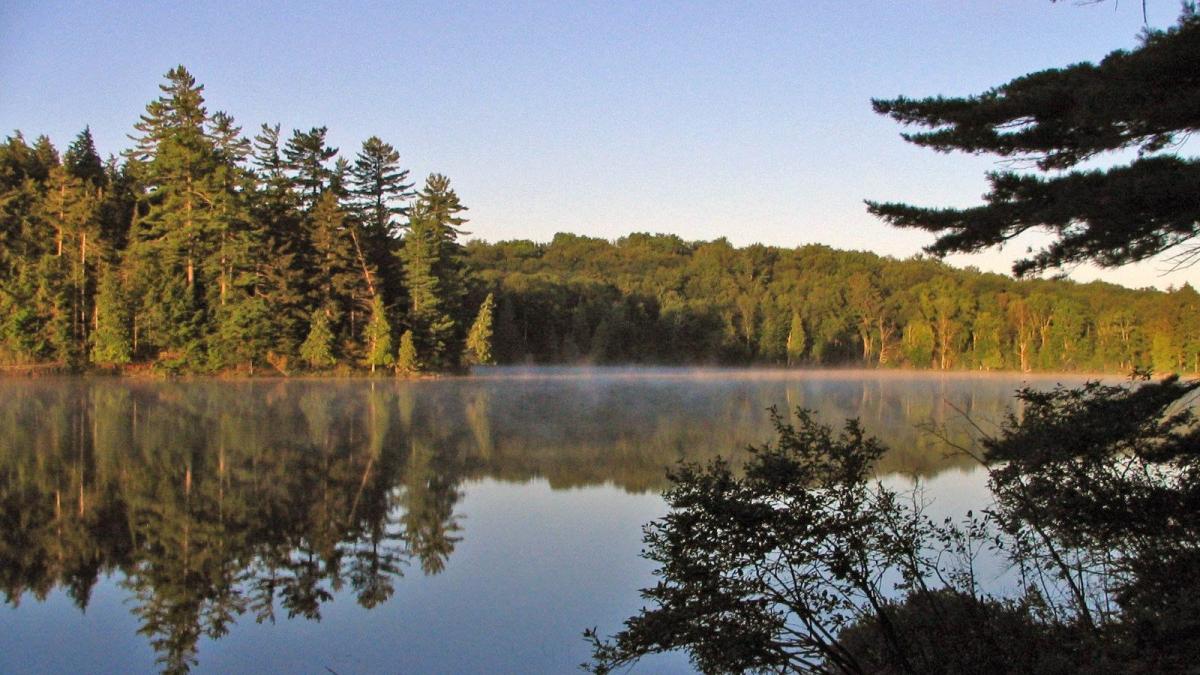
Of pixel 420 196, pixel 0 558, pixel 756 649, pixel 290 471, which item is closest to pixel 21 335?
pixel 420 196

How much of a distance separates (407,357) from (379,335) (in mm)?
1433

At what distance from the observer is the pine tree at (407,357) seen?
39344 millimetres

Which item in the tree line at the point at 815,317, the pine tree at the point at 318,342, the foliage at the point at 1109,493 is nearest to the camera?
the foliage at the point at 1109,493

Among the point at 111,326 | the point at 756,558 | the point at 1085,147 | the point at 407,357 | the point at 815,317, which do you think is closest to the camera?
the point at 756,558

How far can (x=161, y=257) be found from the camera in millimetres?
38500

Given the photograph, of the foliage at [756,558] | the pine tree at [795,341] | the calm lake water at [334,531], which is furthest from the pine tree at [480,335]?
the foliage at [756,558]

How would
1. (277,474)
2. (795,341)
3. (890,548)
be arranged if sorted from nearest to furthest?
(890,548) → (277,474) → (795,341)

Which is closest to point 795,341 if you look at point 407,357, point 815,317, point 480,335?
point 815,317

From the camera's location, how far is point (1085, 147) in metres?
6.04

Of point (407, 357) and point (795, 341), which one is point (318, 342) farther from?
point (795, 341)

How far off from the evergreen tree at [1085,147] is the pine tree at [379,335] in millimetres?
33114

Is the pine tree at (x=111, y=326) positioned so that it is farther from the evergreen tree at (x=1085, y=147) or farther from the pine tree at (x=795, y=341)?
the pine tree at (x=795, y=341)

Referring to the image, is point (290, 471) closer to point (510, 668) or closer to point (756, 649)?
point (510, 668)

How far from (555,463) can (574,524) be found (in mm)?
4826
